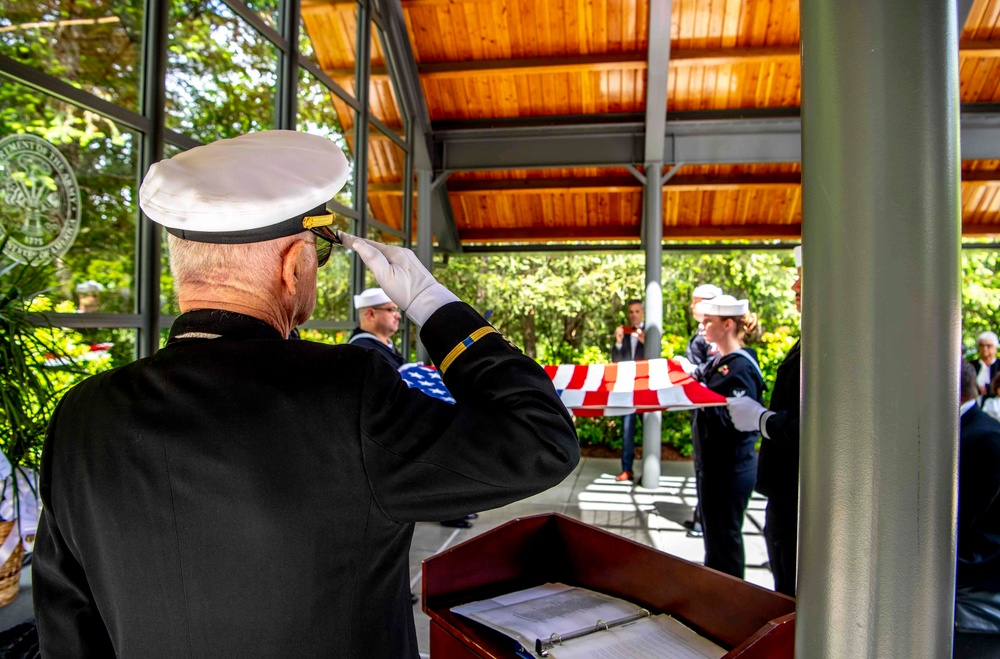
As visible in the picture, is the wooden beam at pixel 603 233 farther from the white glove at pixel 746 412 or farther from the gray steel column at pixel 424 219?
the white glove at pixel 746 412

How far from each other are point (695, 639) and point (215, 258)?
95cm

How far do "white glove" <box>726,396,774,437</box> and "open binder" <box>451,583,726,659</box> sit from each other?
2039mm

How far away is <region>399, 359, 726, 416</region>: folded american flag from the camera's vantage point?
152 inches

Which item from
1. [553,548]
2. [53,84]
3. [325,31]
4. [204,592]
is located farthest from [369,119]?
[204,592]

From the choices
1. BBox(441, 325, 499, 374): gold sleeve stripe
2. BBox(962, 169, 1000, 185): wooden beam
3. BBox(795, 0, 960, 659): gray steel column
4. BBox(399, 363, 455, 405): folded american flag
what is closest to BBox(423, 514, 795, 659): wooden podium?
BBox(795, 0, 960, 659): gray steel column

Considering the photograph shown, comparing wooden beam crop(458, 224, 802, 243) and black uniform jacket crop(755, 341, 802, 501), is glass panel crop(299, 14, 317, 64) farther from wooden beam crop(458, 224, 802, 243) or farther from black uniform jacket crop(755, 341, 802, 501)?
black uniform jacket crop(755, 341, 802, 501)

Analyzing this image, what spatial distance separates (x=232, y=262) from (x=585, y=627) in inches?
31.3

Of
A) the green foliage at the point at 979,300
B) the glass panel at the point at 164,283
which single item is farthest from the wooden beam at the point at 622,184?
the green foliage at the point at 979,300

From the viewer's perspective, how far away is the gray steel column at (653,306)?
6.89m

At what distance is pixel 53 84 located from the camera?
10.1 ft

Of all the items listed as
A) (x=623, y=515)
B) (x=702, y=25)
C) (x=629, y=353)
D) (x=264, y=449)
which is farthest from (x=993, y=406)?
(x=264, y=449)

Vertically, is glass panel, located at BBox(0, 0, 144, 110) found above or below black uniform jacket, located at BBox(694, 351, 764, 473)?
above

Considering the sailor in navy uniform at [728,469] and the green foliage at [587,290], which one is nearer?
the sailor in navy uniform at [728,469]

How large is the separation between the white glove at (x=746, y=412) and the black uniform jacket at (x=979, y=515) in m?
0.99
